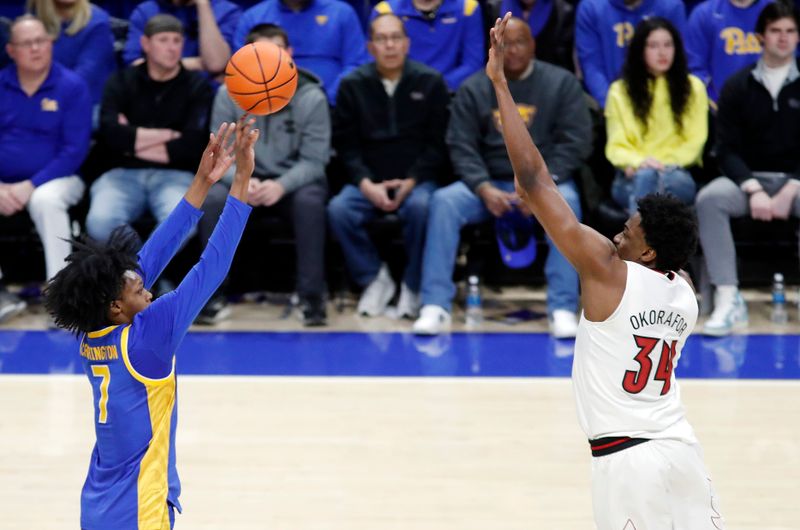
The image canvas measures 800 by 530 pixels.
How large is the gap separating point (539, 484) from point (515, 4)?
4.14 m

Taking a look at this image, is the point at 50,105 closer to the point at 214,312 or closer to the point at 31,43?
the point at 31,43

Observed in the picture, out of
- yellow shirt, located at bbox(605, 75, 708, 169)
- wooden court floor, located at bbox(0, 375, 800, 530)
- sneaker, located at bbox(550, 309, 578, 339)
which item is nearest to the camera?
wooden court floor, located at bbox(0, 375, 800, 530)

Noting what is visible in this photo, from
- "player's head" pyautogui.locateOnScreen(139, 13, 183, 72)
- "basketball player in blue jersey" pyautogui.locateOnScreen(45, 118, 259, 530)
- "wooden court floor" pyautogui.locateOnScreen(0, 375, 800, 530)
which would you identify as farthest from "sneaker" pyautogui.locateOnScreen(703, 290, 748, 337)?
"basketball player in blue jersey" pyautogui.locateOnScreen(45, 118, 259, 530)

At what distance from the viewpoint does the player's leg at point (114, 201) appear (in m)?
7.20

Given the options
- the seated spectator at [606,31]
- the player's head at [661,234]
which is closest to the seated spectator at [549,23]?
the seated spectator at [606,31]

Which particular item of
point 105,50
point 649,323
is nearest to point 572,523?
point 649,323

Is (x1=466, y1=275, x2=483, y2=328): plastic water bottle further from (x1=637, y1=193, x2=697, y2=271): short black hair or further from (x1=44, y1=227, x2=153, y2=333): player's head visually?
(x1=44, y1=227, x2=153, y2=333): player's head

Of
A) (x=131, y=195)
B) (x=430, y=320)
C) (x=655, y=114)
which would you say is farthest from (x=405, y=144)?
(x=131, y=195)

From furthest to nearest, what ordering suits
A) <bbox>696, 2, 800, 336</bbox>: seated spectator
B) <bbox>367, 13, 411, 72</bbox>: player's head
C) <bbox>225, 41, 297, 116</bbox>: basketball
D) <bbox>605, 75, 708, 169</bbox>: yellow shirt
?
1. <bbox>367, 13, 411, 72</bbox>: player's head
2. <bbox>605, 75, 708, 169</bbox>: yellow shirt
3. <bbox>696, 2, 800, 336</bbox>: seated spectator
4. <bbox>225, 41, 297, 116</bbox>: basketball

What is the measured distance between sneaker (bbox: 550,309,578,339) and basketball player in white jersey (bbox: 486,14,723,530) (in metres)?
3.44

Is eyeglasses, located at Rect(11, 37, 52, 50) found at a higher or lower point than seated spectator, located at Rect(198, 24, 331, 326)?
higher

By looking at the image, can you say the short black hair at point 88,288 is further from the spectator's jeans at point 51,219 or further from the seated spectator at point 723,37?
the seated spectator at point 723,37

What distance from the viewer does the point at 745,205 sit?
284 inches

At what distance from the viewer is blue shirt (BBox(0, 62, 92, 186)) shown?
7527 mm
